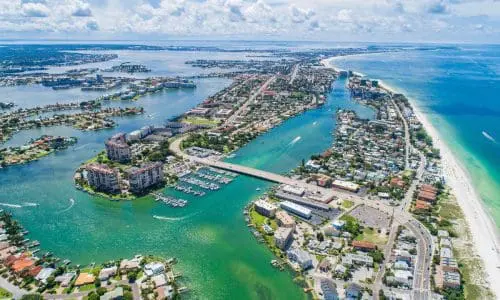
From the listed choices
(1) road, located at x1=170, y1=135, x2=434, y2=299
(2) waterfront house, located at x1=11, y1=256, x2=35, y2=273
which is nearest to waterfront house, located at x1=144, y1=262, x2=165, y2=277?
(2) waterfront house, located at x1=11, y1=256, x2=35, y2=273

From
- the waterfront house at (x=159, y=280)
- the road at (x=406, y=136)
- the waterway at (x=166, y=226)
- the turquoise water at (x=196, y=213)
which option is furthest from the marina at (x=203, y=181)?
the road at (x=406, y=136)

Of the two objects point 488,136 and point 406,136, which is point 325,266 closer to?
point 406,136

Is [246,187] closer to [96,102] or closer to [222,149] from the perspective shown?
[222,149]

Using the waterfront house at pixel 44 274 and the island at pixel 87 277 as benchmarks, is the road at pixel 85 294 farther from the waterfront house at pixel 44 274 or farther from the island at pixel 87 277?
the waterfront house at pixel 44 274

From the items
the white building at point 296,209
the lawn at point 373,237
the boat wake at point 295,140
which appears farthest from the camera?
the boat wake at point 295,140

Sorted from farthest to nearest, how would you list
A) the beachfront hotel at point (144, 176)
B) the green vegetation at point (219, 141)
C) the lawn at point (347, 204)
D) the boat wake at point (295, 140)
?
the boat wake at point (295, 140) < the green vegetation at point (219, 141) < the beachfront hotel at point (144, 176) < the lawn at point (347, 204)

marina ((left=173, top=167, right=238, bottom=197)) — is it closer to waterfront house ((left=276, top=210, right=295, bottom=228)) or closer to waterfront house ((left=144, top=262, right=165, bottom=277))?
waterfront house ((left=276, top=210, right=295, bottom=228))
